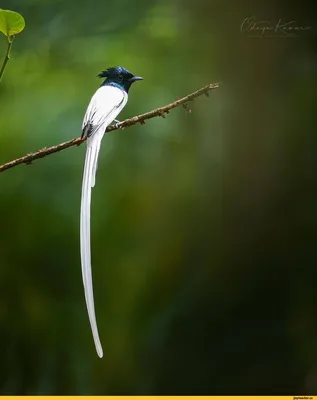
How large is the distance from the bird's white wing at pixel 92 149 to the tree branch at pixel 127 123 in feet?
0.10

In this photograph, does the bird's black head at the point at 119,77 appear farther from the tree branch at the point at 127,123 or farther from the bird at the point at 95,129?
the tree branch at the point at 127,123

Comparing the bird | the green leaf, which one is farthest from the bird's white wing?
the green leaf

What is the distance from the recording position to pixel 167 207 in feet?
4.72

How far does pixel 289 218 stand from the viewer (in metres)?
1.45

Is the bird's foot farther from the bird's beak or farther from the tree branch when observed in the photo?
the bird's beak

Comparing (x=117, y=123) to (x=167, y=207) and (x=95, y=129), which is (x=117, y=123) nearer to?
(x=95, y=129)

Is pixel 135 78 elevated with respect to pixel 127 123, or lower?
elevated

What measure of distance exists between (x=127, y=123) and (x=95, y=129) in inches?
3.8

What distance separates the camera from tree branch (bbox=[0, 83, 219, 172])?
4.77 feet

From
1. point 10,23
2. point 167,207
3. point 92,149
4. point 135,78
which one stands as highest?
point 10,23

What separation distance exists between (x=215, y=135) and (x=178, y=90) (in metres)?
0.17

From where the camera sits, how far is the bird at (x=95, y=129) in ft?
4.63

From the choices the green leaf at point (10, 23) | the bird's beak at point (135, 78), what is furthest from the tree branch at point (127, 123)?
the green leaf at point (10, 23)

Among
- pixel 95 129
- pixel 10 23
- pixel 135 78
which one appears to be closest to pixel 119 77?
pixel 135 78
